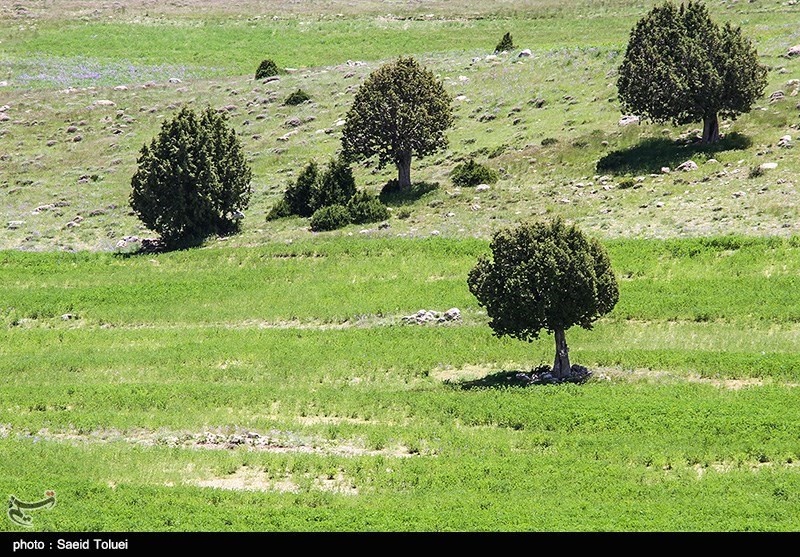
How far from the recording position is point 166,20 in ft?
471

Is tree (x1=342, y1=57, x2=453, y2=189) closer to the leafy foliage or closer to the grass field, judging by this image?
the grass field

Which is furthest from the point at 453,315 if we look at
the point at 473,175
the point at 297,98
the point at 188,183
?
the point at 297,98

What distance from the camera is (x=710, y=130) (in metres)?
66.2

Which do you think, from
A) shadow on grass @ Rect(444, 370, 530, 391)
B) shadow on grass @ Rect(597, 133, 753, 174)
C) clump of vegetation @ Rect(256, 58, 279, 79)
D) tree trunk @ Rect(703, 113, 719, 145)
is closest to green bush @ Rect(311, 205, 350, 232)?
shadow on grass @ Rect(597, 133, 753, 174)

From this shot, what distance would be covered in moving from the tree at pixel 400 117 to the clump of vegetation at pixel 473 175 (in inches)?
91.0

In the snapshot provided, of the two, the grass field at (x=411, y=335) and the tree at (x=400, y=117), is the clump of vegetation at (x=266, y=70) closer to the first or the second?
the grass field at (x=411, y=335)

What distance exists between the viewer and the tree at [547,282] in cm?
3719

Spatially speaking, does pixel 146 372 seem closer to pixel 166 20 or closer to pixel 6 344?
pixel 6 344

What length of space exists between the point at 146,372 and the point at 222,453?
12925 millimetres

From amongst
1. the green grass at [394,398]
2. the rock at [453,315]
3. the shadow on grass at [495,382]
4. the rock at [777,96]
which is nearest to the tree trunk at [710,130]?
the rock at [777,96]

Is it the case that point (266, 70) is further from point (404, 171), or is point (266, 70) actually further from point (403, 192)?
point (403, 192)

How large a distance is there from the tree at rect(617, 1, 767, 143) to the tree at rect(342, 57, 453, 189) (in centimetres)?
1264

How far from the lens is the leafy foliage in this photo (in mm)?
37156

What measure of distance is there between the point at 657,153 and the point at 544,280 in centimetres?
3312
